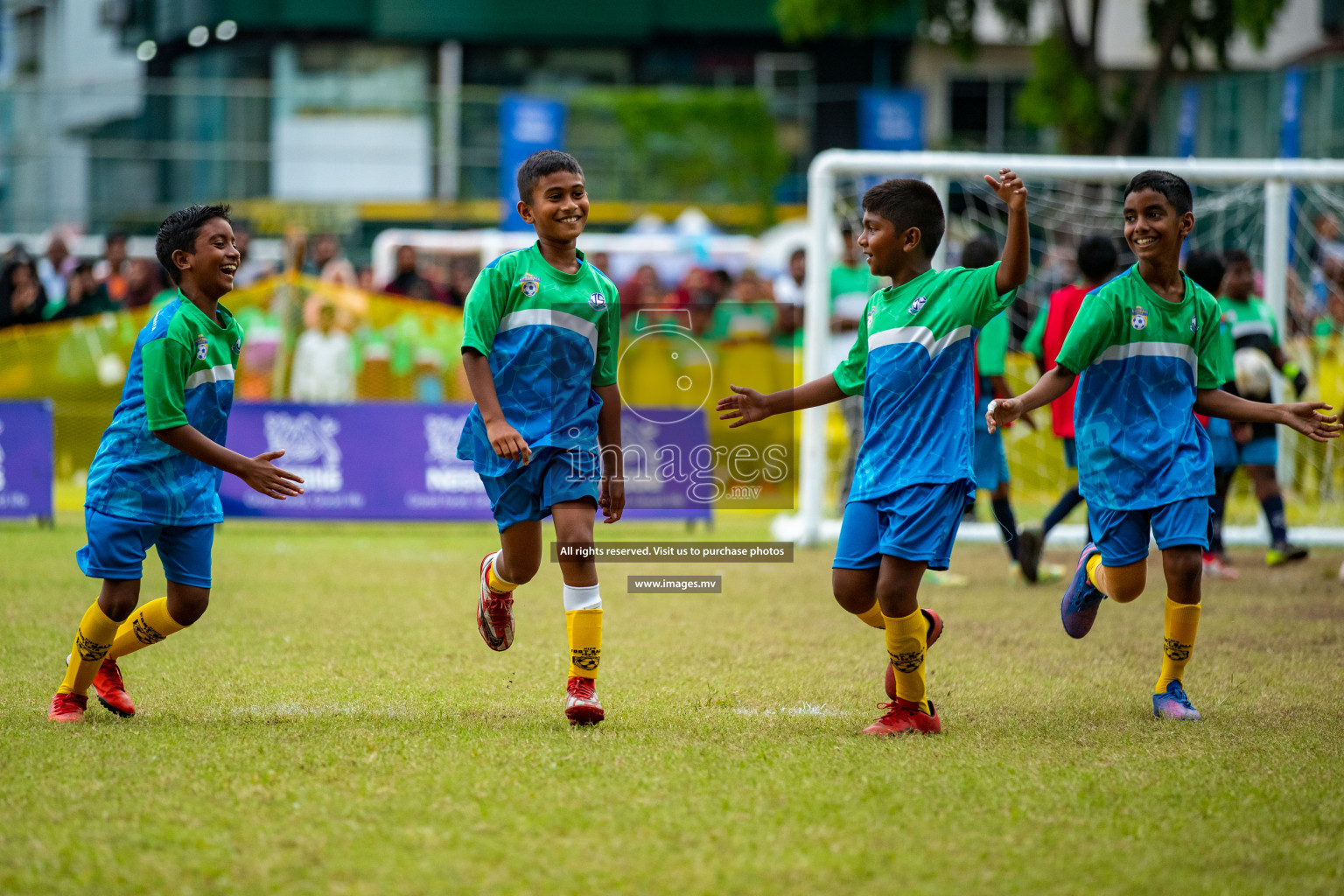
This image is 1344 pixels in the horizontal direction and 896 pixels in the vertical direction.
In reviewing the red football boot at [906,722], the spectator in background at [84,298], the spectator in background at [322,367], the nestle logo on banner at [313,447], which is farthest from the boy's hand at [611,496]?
the spectator in background at [84,298]

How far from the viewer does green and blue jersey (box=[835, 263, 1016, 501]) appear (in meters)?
4.79

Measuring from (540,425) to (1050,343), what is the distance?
15.2 feet

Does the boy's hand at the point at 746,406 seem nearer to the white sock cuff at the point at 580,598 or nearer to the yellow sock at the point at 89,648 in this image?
the white sock cuff at the point at 580,598

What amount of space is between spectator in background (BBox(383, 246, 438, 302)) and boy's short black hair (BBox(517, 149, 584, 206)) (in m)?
11.0

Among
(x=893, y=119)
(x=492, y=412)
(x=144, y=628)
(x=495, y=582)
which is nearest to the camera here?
(x=492, y=412)

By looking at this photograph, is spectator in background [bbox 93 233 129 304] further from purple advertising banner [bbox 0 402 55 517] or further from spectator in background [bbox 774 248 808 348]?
spectator in background [bbox 774 248 808 348]

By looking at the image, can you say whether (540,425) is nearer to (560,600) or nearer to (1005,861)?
(1005,861)

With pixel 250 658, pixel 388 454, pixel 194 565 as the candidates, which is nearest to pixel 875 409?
pixel 194 565

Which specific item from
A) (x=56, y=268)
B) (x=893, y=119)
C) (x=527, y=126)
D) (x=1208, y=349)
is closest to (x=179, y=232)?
(x=1208, y=349)

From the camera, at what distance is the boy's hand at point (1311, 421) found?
4965 millimetres

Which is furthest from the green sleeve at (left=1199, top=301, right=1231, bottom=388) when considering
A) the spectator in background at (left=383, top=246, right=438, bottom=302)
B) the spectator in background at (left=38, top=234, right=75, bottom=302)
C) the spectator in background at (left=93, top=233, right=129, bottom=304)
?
the spectator in background at (left=38, top=234, right=75, bottom=302)

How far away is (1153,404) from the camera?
5.16 metres

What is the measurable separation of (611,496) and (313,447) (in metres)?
7.80

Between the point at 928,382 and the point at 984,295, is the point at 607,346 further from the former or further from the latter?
the point at 984,295
